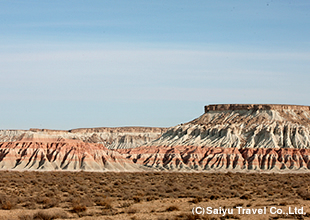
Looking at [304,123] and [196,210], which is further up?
[304,123]

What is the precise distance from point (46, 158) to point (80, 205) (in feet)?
229

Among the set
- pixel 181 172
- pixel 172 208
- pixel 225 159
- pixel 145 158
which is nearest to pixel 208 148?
pixel 225 159

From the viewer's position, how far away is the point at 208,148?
131m

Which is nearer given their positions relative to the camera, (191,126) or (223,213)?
(223,213)

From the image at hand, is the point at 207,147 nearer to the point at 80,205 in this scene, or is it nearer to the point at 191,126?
the point at 191,126

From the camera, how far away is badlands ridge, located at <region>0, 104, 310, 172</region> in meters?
96.9

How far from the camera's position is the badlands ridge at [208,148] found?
318 feet

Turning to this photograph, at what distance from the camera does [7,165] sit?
92625mm

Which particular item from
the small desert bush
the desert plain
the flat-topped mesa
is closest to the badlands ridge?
the flat-topped mesa

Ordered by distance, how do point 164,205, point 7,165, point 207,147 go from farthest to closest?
point 207,147 → point 7,165 → point 164,205

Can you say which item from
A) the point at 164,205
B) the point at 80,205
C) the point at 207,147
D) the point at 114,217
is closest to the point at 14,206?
the point at 80,205

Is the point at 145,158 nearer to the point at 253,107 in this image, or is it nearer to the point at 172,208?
the point at 253,107

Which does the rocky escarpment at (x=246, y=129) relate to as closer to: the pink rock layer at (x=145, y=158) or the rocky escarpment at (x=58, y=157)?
the pink rock layer at (x=145, y=158)

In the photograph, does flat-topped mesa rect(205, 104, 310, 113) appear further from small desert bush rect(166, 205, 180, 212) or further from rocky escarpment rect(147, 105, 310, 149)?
small desert bush rect(166, 205, 180, 212)
